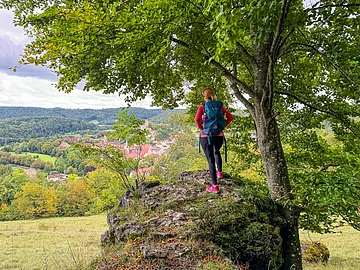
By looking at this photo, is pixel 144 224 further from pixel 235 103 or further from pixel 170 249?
pixel 235 103

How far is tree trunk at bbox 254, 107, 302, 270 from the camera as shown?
523 centimetres

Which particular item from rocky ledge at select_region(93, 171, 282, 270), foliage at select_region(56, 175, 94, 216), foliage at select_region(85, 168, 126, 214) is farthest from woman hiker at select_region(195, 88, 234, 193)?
foliage at select_region(56, 175, 94, 216)

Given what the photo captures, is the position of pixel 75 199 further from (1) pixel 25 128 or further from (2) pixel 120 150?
(1) pixel 25 128

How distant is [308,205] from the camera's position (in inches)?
196

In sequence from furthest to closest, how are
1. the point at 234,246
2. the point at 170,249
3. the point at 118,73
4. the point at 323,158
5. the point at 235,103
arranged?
1. the point at 235,103
2. the point at 323,158
3. the point at 118,73
4. the point at 234,246
5. the point at 170,249

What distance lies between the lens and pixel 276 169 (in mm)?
5520

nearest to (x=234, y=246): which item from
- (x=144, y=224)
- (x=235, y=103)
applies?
(x=144, y=224)

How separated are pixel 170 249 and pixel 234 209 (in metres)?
1.36

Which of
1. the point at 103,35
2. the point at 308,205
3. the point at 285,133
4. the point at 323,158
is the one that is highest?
the point at 103,35

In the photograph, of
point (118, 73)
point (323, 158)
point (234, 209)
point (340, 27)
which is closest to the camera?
point (234, 209)

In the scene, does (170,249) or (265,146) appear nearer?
(170,249)

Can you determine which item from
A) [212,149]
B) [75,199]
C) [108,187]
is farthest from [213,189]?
[75,199]

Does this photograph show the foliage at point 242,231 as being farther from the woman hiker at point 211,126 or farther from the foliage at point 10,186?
the foliage at point 10,186

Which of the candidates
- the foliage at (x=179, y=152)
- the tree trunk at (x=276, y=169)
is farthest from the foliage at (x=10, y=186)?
the tree trunk at (x=276, y=169)
